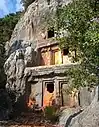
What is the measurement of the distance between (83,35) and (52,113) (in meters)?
12.6

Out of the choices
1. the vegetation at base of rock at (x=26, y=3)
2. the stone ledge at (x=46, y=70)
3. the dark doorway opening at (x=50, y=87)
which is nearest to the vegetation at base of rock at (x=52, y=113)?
the dark doorway opening at (x=50, y=87)

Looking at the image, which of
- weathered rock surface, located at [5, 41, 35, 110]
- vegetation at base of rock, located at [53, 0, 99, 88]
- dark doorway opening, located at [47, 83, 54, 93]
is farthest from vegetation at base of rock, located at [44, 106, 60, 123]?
vegetation at base of rock, located at [53, 0, 99, 88]

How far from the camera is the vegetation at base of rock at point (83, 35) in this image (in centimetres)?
1225

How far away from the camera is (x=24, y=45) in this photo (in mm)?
33312

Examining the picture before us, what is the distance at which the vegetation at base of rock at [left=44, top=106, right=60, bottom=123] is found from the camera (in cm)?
2292

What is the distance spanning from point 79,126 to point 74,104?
12.6 metres

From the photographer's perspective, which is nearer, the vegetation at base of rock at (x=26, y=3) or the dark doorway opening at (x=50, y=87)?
the dark doorway opening at (x=50, y=87)

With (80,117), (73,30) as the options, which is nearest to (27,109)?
(80,117)

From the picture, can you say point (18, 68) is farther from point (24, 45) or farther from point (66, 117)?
point (66, 117)

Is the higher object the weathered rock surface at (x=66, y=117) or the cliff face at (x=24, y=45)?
the cliff face at (x=24, y=45)

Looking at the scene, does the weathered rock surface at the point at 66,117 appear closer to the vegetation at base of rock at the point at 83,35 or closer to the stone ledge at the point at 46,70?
the vegetation at base of rock at the point at 83,35

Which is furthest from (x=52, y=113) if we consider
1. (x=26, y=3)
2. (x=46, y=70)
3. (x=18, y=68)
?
(x=26, y=3)

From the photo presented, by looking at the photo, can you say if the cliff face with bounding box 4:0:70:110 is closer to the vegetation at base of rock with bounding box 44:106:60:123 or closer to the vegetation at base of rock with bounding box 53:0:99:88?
the vegetation at base of rock with bounding box 44:106:60:123

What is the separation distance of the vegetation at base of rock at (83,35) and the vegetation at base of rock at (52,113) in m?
9.09
